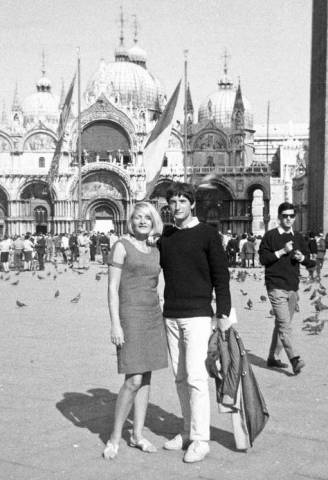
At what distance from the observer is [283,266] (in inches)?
329

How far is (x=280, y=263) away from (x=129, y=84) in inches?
2806

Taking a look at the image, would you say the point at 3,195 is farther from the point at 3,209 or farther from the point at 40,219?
the point at 40,219

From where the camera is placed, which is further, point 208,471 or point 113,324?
point 113,324

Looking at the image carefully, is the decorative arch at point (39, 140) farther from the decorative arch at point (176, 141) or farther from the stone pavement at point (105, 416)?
the stone pavement at point (105, 416)

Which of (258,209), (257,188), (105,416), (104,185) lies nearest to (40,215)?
(104,185)

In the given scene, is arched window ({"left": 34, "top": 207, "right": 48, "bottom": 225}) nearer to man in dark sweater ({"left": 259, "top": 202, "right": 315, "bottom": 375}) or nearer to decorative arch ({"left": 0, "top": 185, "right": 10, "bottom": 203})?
decorative arch ({"left": 0, "top": 185, "right": 10, "bottom": 203})

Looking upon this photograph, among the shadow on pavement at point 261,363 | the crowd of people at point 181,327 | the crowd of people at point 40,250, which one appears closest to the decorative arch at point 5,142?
the crowd of people at point 40,250

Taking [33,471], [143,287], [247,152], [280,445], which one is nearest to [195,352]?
[143,287]

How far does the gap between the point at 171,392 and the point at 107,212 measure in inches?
2426

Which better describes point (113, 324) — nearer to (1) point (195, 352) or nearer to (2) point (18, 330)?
(1) point (195, 352)

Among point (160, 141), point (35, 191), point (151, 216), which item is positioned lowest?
point (151, 216)

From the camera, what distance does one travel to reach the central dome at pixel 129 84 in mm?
76688

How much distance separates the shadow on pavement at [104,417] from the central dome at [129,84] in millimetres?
68884

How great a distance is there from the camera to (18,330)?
37.6 feet
